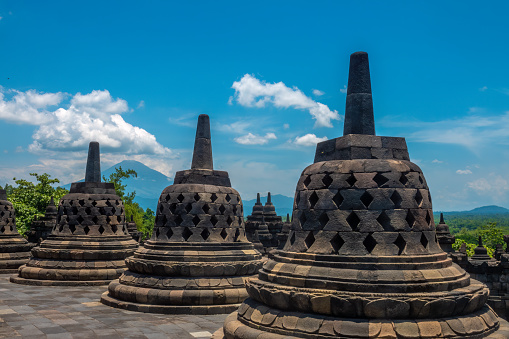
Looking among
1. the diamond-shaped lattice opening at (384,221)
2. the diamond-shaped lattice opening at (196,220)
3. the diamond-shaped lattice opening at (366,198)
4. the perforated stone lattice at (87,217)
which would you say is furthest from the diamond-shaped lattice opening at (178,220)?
the diamond-shaped lattice opening at (384,221)

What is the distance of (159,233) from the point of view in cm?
1338

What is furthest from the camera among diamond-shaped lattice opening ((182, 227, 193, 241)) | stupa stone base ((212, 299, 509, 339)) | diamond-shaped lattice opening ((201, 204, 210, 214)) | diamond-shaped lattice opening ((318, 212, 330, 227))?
diamond-shaped lattice opening ((201, 204, 210, 214))

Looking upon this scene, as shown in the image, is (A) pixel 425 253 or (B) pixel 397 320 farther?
(A) pixel 425 253

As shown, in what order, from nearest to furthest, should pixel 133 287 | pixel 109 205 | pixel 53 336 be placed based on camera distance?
pixel 53 336
pixel 133 287
pixel 109 205

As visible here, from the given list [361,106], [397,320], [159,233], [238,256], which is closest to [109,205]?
[159,233]

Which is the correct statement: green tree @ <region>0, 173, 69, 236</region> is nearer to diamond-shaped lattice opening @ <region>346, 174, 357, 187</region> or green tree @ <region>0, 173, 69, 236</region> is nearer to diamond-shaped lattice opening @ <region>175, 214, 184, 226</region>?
diamond-shaped lattice opening @ <region>175, 214, 184, 226</region>

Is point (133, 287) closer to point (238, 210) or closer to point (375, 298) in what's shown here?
point (238, 210)

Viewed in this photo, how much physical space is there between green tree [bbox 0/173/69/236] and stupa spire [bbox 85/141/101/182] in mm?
20434

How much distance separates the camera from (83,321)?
10602mm

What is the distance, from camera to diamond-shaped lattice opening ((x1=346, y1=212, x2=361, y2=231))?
6.62 m

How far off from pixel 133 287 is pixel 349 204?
7671mm

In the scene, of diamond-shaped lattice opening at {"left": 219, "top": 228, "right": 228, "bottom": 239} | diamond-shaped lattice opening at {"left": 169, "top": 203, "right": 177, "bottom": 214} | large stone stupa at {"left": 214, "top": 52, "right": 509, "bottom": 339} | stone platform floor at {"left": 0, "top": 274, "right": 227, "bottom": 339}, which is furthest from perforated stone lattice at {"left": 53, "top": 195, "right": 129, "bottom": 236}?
large stone stupa at {"left": 214, "top": 52, "right": 509, "bottom": 339}

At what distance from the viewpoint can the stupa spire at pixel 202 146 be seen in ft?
46.1

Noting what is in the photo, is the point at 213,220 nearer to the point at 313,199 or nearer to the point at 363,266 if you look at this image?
the point at 313,199
